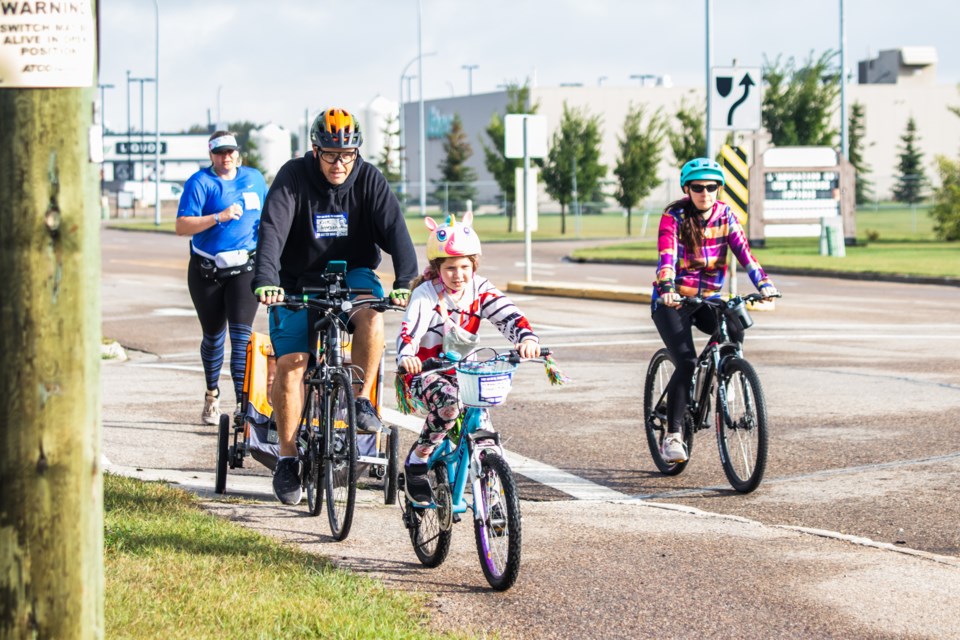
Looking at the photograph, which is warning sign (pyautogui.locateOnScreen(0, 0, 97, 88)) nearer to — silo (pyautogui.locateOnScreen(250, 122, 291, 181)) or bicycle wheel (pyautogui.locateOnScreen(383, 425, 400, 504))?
bicycle wheel (pyautogui.locateOnScreen(383, 425, 400, 504))

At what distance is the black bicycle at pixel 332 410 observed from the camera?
6.60 m

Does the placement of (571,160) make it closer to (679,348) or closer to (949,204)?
(949,204)

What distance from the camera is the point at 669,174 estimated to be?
9162 cm

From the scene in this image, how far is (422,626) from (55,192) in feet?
7.22

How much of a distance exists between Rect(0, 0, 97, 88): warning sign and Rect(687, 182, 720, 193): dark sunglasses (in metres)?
5.13

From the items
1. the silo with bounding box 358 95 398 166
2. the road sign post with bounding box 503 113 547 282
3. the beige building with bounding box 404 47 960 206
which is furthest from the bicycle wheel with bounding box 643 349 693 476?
the silo with bounding box 358 95 398 166

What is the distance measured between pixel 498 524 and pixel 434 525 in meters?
0.53

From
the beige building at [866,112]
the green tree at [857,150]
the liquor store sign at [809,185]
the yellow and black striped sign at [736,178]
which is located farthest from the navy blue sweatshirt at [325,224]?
the beige building at [866,112]

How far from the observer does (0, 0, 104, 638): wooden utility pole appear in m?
3.54

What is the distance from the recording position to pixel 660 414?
341 inches

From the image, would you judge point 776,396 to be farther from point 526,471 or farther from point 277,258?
point 277,258

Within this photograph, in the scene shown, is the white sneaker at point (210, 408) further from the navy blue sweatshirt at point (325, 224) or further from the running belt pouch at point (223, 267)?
the navy blue sweatshirt at point (325, 224)

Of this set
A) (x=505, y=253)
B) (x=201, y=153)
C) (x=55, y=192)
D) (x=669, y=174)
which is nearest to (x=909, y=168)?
(x=669, y=174)

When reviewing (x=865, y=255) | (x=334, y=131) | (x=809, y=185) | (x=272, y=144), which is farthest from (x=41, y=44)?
(x=272, y=144)
